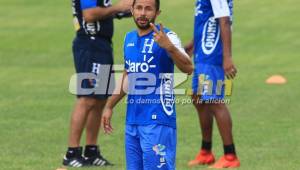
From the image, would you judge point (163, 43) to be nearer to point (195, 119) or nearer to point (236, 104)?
point (195, 119)

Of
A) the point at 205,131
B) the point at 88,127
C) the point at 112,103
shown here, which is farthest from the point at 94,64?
the point at 112,103

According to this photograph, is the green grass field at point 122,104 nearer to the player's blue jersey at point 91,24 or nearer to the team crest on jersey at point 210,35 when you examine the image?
the team crest on jersey at point 210,35

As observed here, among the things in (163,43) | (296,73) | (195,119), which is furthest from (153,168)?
(296,73)

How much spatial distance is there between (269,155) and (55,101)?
5.21m

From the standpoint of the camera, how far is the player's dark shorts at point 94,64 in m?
10.8

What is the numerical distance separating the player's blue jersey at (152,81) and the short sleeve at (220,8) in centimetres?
254

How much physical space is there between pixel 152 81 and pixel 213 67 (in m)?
2.84

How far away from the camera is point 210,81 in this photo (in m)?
10.6

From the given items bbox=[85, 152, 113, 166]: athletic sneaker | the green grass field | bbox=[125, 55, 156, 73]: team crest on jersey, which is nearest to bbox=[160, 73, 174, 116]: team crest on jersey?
bbox=[125, 55, 156, 73]: team crest on jersey

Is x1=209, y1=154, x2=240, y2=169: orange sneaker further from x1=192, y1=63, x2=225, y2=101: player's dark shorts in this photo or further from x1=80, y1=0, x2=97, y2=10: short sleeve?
x1=80, y1=0, x2=97, y2=10: short sleeve

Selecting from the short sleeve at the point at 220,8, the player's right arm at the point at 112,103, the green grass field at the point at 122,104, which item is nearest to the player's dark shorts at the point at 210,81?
the short sleeve at the point at 220,8

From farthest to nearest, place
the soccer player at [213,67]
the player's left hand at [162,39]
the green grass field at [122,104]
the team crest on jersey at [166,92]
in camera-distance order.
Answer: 1. the green grass field at [122,104]
2. the soccer player at [213,67]
3. the team crest on jersey at [166,92]
4. the player's left hand at [162,39]

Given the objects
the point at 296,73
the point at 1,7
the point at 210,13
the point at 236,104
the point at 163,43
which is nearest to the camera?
the point at 163,43

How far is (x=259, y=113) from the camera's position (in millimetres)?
14312
